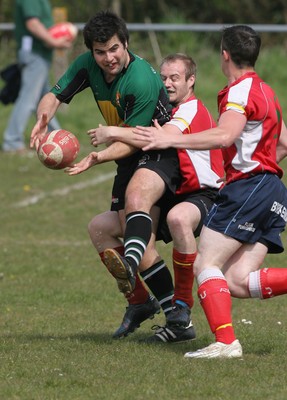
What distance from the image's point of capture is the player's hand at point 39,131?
278 inches

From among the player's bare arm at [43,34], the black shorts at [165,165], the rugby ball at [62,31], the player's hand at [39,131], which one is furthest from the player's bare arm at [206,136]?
the rugby ball at [62,31]

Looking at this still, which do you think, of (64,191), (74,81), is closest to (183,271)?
(74,81)

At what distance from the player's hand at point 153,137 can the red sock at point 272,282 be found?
3.28 ft

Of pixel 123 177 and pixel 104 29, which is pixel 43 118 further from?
pixel 104 29

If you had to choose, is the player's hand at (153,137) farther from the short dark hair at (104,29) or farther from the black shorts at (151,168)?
the short dark hair at (104,29)

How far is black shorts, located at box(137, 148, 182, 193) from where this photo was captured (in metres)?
7.00

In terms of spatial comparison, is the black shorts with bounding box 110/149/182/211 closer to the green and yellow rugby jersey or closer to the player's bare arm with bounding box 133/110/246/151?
the green and yellow rugby jersey

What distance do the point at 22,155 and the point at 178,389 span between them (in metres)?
10.0

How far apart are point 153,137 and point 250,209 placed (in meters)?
0.72

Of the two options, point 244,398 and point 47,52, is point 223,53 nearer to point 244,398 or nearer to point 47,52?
point 244,398

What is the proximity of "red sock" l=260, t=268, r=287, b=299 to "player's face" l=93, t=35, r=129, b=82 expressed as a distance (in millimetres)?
1656

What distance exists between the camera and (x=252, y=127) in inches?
248

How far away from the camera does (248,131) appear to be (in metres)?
6.32

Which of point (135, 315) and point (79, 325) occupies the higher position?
point (135, 315)
